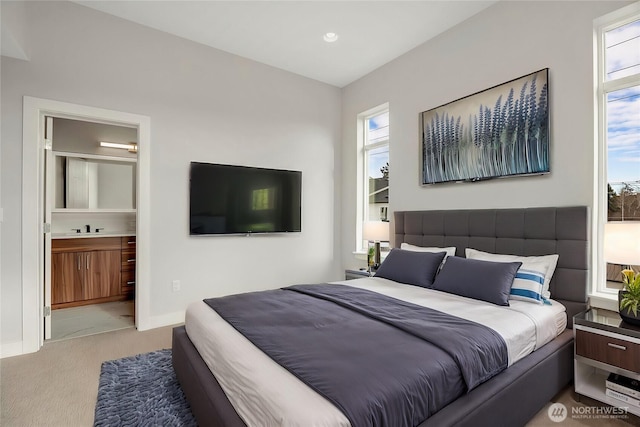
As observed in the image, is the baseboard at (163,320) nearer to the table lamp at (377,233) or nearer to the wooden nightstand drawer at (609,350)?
the table lamp at (377,233)

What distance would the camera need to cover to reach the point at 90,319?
145 inches

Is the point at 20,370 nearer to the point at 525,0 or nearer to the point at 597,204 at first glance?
the point at 597,204

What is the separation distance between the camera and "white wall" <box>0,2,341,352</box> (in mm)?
2777

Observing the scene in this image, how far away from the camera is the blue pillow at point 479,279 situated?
229cm

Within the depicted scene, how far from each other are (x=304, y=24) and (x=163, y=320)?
3605 millimetres

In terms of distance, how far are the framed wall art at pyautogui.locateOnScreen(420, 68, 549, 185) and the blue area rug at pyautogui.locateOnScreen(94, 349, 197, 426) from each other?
10.2ft

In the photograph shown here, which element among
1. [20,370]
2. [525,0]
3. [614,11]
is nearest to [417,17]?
[525,0]

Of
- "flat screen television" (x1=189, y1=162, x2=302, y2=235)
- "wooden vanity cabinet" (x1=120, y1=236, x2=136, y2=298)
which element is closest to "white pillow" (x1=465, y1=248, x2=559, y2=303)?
"flat screen television" (x1=189, y1=162, x2=302, y2=235)

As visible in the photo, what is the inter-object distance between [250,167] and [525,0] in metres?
3.30

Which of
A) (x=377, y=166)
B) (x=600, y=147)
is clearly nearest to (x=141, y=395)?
(x=377, y=166)

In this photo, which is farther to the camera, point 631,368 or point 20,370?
point 20,370

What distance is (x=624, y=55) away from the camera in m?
2.37

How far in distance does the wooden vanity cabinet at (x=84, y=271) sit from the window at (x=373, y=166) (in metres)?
3.59

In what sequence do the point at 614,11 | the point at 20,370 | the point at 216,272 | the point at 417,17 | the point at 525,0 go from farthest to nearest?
the point at 216,272 < the point at 417,17 < the point at 525,0 < the point at 20,370 < the point at 614,11
